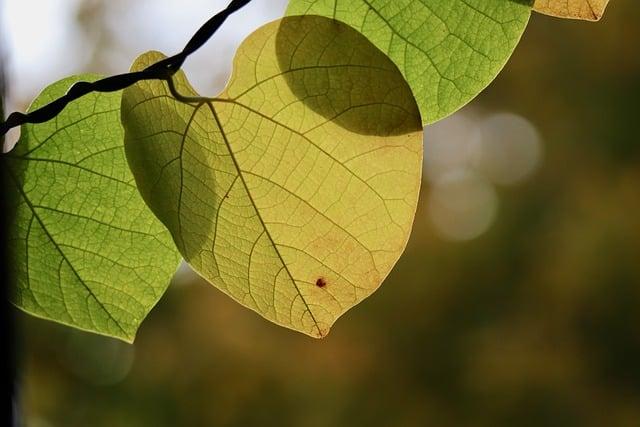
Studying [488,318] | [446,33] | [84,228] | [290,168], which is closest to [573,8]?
[446,33]

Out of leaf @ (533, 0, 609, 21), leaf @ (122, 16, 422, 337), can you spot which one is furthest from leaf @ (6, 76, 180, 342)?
leaf @ (533, 0, 609, 21)

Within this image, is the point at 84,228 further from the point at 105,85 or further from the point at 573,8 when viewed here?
the point at 573,8

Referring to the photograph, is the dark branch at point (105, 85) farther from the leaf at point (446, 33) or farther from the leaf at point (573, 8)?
the leaf at point (573, 8)

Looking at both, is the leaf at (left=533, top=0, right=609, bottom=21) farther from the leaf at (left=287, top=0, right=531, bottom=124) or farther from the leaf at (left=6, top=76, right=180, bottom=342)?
the leaf at (left=6, top=76, right=180, bottom=342)

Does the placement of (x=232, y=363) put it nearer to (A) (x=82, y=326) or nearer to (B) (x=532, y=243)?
(B) (x=532, y=243)

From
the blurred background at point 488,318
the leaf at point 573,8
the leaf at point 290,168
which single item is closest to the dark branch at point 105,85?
the leaf at point 290,168
